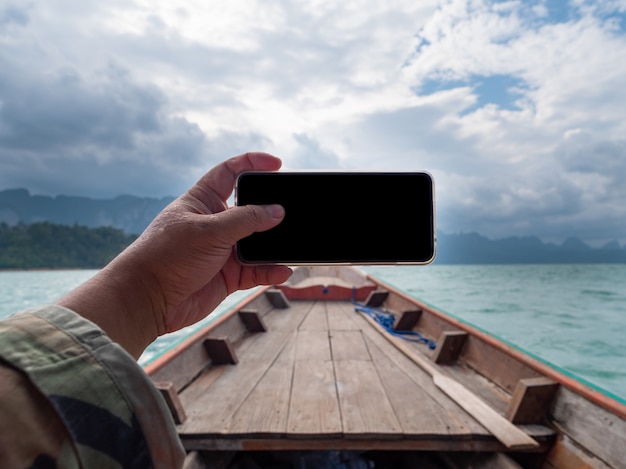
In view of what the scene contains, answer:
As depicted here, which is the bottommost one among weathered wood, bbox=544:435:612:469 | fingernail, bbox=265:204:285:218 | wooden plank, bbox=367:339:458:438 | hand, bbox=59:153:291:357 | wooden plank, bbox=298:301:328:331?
weathered wood, bbox=544:435:612:469

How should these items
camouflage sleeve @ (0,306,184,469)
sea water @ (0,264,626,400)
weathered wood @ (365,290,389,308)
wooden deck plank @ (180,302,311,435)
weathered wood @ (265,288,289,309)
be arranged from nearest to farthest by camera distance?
camouflage sleeve @ (0,306,184,469) → wooden deck plank @ (180,302,311,435) → weathered wood @ (265,288,289,309) → weathered wood @ (365,290,389,308) → sea water @ (0,264,626,400)

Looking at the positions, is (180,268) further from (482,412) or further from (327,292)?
(327,292)

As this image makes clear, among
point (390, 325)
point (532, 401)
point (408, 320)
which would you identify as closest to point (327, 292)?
point (390, 325)

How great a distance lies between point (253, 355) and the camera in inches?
148

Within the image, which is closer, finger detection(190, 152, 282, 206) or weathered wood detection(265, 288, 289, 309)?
finger detection(190, 152, 282, 206)

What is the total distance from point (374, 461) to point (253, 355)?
60.2 inches

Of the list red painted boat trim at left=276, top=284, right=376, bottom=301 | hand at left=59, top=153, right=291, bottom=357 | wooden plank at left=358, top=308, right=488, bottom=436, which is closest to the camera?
hand at left=59, top=153, right=291, bottom=357

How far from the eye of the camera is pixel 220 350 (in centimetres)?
344

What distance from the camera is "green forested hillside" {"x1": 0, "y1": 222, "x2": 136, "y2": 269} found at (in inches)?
2189

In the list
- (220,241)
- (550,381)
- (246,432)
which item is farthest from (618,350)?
(220,241)

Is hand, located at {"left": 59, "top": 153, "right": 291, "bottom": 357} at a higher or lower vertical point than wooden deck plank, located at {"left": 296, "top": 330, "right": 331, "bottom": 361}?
higher

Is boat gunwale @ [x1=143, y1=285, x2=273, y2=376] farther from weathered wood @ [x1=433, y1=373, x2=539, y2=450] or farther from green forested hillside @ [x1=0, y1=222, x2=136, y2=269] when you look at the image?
green forested hillside @ [x1=0, y1=222, x2=136, y2=269]

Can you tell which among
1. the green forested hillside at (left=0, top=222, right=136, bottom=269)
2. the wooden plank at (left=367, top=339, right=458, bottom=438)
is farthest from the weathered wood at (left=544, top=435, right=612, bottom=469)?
the green forested hillside at (left=0, top=222, right=136, bottom=269)

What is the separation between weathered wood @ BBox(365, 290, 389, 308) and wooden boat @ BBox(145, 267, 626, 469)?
2.04 meters
